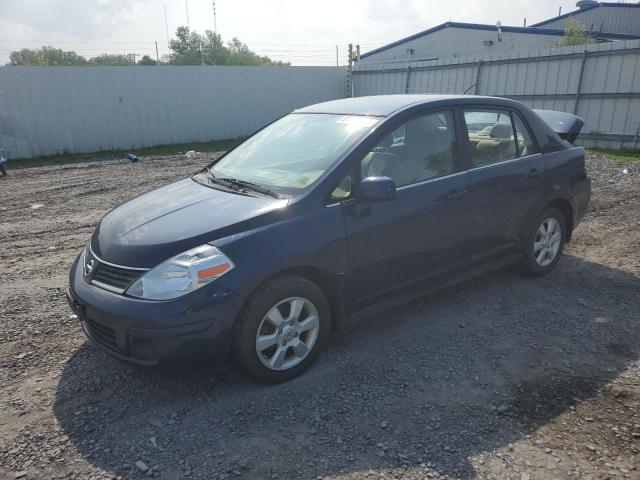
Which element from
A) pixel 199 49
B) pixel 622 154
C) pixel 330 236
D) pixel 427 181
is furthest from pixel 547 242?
pixel 199 49

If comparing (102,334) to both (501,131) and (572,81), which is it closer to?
(501,131)

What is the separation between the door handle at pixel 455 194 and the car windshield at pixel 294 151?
0.80 meters

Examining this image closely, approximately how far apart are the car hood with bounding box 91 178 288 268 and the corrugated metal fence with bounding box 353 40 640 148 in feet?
38.0

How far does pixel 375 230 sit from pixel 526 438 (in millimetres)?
1542

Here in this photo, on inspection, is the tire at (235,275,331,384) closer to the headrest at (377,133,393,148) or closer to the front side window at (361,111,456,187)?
the front side window at (361,111,456,187)

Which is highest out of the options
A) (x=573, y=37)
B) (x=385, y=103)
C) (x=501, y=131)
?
(x=573, y=37)

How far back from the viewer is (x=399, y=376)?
132 inches

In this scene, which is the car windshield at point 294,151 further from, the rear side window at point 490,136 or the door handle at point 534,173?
the door handle at point 534,173

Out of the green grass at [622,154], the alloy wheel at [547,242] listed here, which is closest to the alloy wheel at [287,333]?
the alloy wheel at [547,242]

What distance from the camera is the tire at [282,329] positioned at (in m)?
3.01

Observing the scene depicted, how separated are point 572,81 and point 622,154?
250 centimetres

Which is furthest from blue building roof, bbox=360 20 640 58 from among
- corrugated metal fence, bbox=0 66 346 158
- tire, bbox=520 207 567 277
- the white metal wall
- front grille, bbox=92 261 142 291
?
front grille, bbox=92 261 142 291

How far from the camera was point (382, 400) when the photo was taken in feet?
10.2

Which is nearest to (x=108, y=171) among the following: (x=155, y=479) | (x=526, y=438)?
(x=155, y=479)
